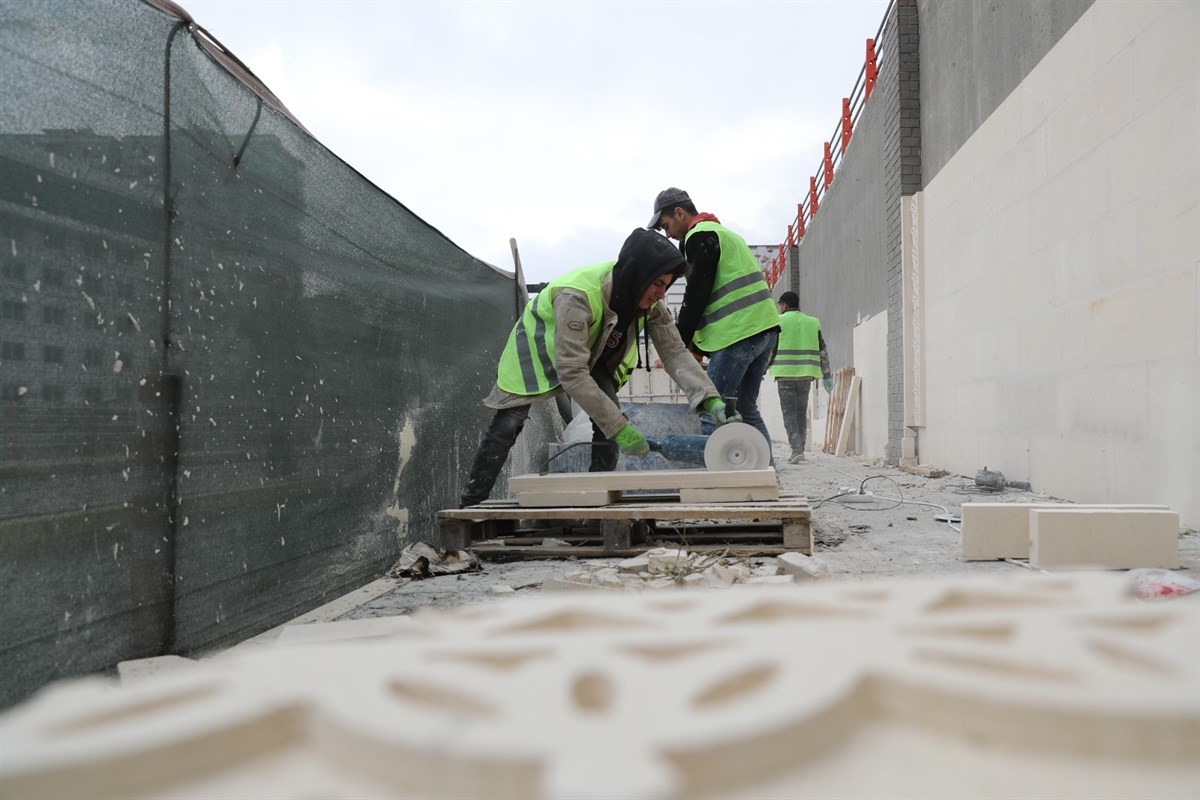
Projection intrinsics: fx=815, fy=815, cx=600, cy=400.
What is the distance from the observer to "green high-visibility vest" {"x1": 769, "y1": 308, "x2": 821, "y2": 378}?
884 cm

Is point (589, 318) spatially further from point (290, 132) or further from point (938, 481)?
point (938, 481)

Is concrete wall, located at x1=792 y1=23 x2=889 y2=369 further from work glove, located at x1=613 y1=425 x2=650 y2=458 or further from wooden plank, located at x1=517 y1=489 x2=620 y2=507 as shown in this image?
wooden plank, located at x1=517 y1=489 x2=620 y2=507

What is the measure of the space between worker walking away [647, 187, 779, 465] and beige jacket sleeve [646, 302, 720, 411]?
0.28 meters

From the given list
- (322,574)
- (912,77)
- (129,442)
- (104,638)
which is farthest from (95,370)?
(912,77)

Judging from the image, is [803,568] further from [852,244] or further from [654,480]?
[852,244]

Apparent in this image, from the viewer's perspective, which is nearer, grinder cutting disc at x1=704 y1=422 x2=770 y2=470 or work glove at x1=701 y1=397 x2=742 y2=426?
grinder cutting disc at x1=704 y1=422 x2=770 y2=470

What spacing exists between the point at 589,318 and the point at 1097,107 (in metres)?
2.89

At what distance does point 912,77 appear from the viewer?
8.14 meters

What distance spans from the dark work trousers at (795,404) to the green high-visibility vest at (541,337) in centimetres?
537

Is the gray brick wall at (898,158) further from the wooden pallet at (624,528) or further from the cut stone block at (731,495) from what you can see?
the cut stone block at (731,495)

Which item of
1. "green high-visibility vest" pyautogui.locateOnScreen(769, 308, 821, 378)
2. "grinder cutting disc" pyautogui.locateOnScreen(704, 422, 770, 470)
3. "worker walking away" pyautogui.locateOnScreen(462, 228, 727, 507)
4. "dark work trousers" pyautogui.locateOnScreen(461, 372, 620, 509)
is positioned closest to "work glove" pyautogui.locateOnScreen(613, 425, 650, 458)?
"worker walking away" pyautogui.locateOnScreen(462, 228, 727, 507)

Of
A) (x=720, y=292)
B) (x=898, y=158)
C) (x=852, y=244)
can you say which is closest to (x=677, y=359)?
(x=720, y=292)

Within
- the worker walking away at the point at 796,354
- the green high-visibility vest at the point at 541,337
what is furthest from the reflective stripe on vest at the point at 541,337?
the worker walking away at the point at 796,354

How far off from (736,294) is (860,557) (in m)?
1.85
